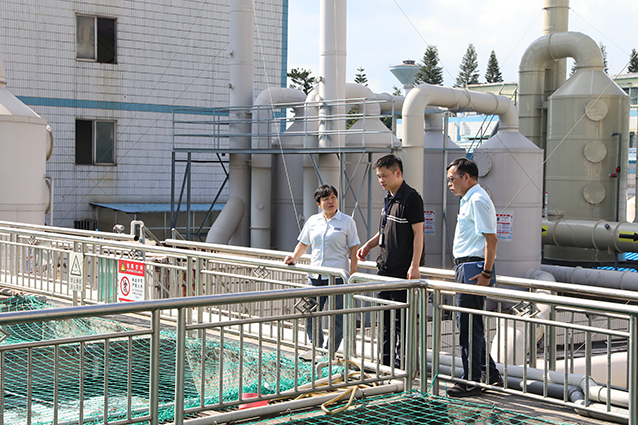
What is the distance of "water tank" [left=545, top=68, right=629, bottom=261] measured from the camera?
72.5ft

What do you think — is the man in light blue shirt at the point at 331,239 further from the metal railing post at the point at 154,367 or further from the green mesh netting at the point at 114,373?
the metal railing post at the point at 154,367

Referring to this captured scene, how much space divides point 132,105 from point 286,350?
1822 centimetres

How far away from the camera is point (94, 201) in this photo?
23406 mm

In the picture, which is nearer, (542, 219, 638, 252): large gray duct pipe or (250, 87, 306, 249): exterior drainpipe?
(250, 87, 306, 249): exterior drainpipe

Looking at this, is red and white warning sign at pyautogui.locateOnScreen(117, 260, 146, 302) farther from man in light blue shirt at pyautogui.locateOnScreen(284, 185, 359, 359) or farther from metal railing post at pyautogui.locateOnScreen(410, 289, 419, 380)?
metal railing post at pyautogui.locateOnScreen(410, 289, 419, 380)

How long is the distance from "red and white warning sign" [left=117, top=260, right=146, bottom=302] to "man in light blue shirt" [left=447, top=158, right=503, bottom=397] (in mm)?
3928

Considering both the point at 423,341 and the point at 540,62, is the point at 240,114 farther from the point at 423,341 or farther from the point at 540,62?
the point at 423,341

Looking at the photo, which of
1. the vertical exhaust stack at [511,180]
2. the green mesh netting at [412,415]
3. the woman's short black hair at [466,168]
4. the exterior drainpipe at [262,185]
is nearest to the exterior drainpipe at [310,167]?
the exterior drainpipe at [262,185]

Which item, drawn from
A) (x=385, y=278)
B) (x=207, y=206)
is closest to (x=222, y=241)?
(x=207, y=206)

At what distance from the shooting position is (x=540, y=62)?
23250mm

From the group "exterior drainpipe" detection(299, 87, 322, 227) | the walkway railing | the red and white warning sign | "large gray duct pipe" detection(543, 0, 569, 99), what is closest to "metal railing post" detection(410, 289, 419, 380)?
the walkway railing

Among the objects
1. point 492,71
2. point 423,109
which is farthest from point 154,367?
point 492,71

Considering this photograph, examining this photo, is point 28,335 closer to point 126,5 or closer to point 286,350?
point 286,350

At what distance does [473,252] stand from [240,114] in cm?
1537
